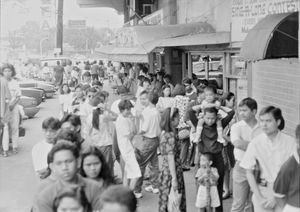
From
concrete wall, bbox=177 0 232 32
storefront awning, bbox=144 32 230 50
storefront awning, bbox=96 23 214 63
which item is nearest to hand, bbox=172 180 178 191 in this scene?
storefront awning, bbox=144 32 230 50

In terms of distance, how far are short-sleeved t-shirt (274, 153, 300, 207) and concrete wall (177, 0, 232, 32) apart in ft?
31.7

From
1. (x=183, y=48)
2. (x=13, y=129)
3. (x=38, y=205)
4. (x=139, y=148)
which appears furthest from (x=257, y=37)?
(x=183, y=48)

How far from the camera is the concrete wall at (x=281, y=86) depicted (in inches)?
349

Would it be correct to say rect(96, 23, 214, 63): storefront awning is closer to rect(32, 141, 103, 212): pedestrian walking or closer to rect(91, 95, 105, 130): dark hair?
rect(91, 95, 105, 130): dark hair

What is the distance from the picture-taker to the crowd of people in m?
4.96

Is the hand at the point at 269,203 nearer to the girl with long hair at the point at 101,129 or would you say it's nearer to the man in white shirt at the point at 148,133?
the man in white shirt at the point at 148,133

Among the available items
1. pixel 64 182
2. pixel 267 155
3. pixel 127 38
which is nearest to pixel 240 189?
pixel 267 155

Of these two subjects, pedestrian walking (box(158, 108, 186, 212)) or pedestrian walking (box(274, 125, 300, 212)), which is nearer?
pedestrian walking (box(274, 125, 300, 212))

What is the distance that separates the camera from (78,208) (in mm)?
4141

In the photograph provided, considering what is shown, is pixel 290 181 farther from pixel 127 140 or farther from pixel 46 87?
pixel 46 87

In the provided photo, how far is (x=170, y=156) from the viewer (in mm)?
7547

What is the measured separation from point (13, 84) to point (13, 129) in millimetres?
1093

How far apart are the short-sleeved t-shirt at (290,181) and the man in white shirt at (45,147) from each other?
271 centimetres

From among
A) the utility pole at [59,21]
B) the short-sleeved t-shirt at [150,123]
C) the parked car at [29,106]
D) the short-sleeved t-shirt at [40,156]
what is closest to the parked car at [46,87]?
the parked car at [29,106]
